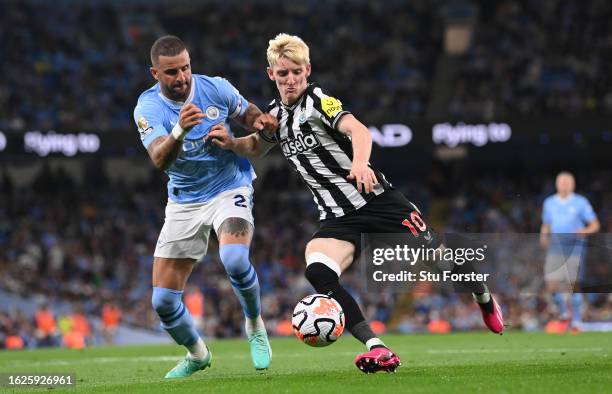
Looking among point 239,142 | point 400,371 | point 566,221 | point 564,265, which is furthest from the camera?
point 566,221

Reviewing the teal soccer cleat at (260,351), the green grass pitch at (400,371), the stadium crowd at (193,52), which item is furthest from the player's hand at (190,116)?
the stadium crowd at (193,52)

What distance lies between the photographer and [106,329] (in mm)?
22266

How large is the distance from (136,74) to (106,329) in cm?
895

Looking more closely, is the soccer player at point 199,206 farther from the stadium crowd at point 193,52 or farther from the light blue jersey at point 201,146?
the stadium crowd at point 193,52

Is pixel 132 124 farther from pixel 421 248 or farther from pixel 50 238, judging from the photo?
pixel 421 248

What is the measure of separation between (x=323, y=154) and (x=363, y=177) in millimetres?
871

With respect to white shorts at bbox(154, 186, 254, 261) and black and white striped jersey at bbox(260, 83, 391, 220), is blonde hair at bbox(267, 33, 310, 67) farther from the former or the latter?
white shorts at bbox(154, 186, 254, 261)

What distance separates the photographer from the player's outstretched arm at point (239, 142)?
7.87 m

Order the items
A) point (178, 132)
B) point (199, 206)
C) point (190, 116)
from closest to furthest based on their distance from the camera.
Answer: point (190, 116), point (178, 132), point (199, 206)

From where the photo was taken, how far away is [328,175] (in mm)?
7633

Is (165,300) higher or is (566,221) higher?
(566,221)

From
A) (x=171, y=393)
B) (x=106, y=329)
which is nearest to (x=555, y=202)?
(x=171, y=393)

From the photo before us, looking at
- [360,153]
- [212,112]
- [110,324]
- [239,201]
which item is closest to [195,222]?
[239,201]

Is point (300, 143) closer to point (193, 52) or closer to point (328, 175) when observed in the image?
point (328, 175)
